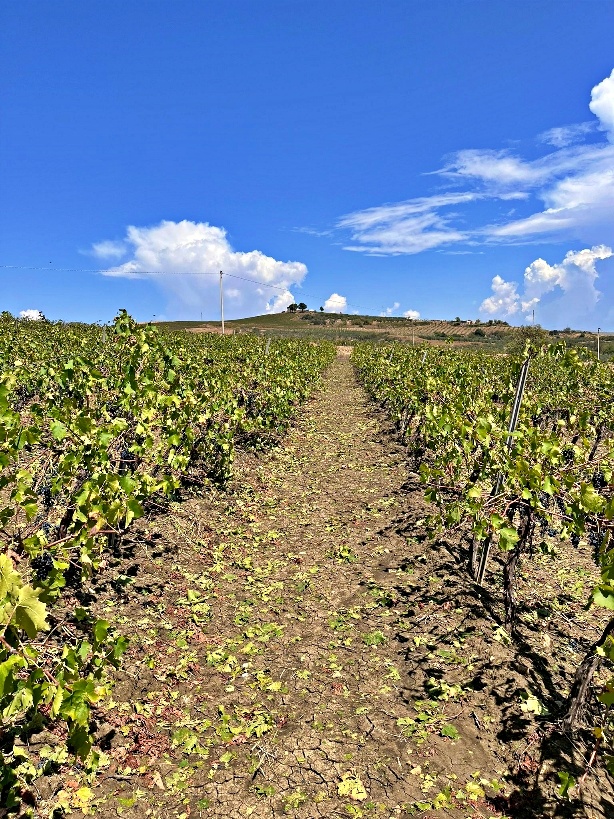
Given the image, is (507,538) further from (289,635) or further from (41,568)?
(41,568)

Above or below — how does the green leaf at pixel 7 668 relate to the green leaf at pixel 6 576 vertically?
below

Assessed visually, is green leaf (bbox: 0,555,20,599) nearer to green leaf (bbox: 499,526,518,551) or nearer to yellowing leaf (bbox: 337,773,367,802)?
yellowing leaf (bbox: 337,773,367,802)

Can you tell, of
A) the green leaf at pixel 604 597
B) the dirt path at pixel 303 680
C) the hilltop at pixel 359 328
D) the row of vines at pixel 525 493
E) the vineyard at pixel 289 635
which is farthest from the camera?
the hilltop at pixel 359 328

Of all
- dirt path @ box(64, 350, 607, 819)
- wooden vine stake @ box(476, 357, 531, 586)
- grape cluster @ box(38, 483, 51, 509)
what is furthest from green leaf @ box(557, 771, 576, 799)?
grape cluster @ box(38, 483, 51, 509)

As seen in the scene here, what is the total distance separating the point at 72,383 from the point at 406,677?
20.5ft

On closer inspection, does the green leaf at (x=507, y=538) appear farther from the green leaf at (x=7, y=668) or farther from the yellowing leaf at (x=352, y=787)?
the green leaf at (x=7, y=668)

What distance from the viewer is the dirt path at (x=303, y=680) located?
10.5ft

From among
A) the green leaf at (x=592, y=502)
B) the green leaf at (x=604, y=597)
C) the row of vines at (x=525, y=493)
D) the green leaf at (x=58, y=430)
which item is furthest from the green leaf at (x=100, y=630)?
the green leaf at (x=592, y=502)

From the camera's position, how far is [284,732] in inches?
144

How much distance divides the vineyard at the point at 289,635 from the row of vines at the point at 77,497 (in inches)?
1.0

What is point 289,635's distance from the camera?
4.87 meters

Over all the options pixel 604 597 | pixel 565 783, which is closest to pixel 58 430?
pixel 604 597

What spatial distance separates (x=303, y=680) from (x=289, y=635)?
0.66 metres

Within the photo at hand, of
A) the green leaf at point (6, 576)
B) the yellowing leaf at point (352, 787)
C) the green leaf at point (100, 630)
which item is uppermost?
the green leaf at point (6, 576)
